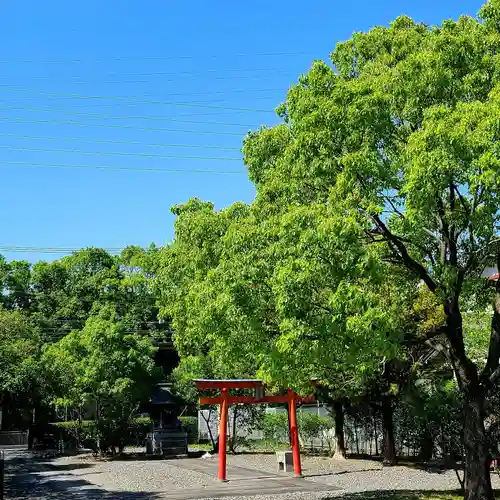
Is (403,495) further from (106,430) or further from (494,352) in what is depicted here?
(106,430)

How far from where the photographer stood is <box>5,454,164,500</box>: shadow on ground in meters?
14.9

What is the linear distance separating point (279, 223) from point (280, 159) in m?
1.57

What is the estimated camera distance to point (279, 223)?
10.6 metres

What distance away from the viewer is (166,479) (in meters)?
18.4

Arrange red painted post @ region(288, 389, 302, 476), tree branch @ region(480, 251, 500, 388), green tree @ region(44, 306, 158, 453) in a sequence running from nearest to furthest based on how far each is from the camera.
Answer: tree branch @ region(480, 251, 500, 388) < red painted post @ region(288, 389, 302, 476) < green tree @ region(44, 306, 158, 453)

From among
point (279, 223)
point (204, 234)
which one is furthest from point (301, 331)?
point (204, 234)

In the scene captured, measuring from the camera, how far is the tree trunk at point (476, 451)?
1134cm

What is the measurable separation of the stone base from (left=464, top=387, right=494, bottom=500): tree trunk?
1762 centimetres

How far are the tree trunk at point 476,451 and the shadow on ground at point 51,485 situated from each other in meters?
7.34

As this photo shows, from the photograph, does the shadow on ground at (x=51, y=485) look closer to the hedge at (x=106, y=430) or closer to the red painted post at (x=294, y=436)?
the hedge at (x=106, y=430)

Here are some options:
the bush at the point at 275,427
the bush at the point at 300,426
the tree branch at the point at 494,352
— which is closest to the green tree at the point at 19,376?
the bush at the point at 275,427

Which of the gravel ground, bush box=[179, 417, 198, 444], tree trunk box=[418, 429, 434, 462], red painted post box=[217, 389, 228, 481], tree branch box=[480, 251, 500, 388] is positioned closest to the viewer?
tree branch box=[480, 251, 500, 388]

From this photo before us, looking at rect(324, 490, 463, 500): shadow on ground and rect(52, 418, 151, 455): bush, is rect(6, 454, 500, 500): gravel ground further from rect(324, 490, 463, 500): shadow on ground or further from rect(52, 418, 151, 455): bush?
rect(52, 418, 151, 455): bush

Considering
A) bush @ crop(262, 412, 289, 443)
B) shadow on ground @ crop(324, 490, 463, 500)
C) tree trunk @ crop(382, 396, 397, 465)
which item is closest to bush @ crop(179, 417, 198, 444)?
bush @ crop(262, 412, 289, 443)
